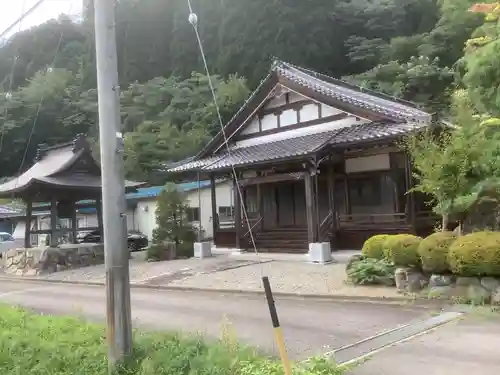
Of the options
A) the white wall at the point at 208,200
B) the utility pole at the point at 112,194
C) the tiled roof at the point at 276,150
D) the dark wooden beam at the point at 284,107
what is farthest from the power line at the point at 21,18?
the white wall at the point at 208,200

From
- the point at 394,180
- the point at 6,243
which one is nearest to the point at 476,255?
the point at 394,180

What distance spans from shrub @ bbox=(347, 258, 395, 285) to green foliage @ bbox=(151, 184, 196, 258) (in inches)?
435

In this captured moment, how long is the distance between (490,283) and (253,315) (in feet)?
13.6

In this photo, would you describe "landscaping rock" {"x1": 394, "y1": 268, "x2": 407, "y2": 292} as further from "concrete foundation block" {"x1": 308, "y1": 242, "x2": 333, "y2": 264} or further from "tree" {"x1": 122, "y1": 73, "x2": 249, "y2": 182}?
"tree" {"x1": 122, "y1": 73, "x2": 249, "y2": 182}

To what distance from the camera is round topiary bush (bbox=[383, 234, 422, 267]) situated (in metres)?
10.1

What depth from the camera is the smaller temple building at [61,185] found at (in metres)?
21.5

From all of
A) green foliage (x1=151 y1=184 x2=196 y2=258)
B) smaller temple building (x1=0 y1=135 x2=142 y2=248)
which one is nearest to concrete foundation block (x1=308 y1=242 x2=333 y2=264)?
green foliage (x1=151 y1=184 x2=196 y2=258)

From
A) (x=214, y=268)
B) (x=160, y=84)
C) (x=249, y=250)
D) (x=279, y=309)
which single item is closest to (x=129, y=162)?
(x=160, y=84)

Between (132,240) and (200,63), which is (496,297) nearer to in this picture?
(132,240)

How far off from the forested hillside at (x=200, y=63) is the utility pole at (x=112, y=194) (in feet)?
90.4

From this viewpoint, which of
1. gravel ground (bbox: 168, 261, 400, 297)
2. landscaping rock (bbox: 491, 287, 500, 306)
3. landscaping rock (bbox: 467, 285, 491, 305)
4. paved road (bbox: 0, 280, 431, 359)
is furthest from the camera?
gravel ground (bbox: 168, 261, 400, 297)

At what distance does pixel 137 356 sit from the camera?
5.64 m

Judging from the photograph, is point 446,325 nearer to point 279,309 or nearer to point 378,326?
point 378,326

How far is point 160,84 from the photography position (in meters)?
42.8
